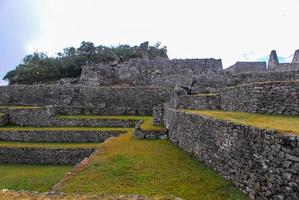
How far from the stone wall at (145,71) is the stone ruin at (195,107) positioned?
0.27 ft

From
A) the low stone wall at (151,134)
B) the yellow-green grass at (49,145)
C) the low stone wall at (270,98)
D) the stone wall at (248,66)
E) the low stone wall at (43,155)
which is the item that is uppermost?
the stone wall at (248,66)

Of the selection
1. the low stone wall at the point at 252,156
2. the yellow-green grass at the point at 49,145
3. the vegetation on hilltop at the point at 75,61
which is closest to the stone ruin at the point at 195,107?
the low stone wall at the point at 252,156

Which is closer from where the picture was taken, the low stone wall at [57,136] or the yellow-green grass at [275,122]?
the yellow-green grass at [275,122]

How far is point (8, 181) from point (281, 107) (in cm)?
1133

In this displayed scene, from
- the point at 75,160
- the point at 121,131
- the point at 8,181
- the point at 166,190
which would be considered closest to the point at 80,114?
the point at 121,131

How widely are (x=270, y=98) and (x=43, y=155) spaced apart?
13.3 m

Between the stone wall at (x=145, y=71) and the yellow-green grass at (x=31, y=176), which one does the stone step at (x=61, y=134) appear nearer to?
the yellow-green grass at (x=31, y=176)

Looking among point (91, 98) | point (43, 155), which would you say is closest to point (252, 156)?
point (43, 155)

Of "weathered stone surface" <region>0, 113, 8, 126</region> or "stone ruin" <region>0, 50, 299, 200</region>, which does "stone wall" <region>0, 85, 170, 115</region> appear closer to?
"stone ruin" <region>0, 50, 299, 200</region>

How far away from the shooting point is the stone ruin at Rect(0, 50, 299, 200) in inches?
295

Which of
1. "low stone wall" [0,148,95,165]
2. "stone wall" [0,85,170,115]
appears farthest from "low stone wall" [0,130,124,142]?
"stone wall" [0,85,170,115]

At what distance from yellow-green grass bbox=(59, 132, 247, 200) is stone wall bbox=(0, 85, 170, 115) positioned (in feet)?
46.7

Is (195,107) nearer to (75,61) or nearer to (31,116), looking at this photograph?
(31,116)

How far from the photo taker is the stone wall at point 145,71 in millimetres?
34469
